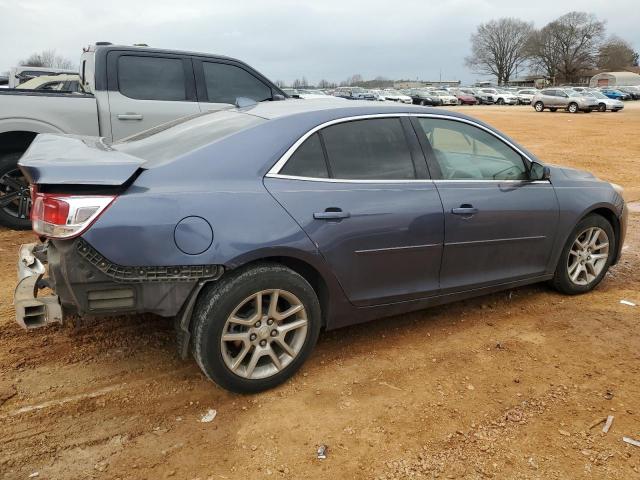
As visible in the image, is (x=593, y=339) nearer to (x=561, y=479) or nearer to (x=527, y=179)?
(x=527, y=179)

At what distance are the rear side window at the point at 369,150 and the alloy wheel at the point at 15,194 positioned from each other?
4.28m

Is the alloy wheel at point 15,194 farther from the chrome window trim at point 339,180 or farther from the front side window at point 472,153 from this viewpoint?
the front side window at point 472,153

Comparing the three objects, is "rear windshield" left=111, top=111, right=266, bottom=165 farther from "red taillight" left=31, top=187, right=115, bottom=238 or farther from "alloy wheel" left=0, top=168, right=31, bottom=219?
"alloy wheel" left=0, top=168, right=31, bottom=219

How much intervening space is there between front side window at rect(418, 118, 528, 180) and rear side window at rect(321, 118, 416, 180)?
0.32 metres

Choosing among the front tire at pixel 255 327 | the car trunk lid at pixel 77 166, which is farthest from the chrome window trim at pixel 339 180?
the car trunk lid at pixel 77 166

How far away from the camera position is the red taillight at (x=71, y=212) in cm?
263

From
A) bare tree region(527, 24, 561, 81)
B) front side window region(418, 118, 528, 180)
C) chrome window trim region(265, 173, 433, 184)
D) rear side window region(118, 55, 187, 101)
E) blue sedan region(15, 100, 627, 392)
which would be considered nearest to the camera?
blue sedan region(15, 100, 627, 392)

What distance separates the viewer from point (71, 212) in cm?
263

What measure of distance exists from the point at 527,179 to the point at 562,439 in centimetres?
203

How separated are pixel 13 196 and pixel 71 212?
162 inches

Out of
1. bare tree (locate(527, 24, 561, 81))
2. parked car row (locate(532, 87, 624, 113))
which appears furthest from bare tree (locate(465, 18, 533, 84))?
parked car row (locate(532, 87, 624, 113))

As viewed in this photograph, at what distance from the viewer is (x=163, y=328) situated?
3881 millimetres

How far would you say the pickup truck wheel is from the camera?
5.93 m

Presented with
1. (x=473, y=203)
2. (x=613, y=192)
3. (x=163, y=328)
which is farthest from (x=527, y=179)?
(x=163, y=328)
